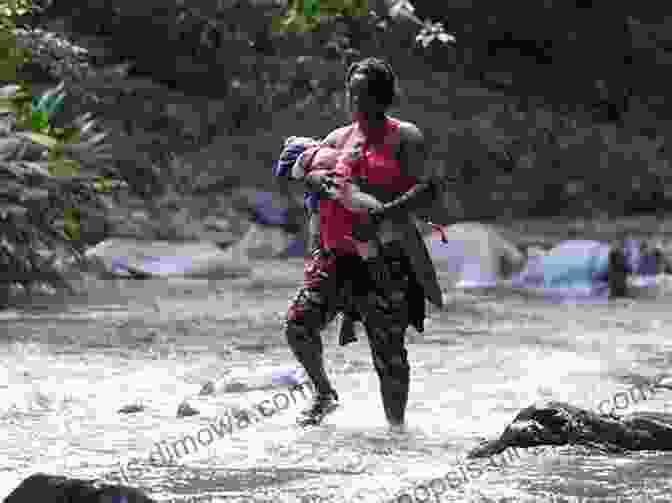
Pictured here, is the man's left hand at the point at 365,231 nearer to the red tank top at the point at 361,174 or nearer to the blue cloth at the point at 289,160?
the red tank top at the point at 361,174

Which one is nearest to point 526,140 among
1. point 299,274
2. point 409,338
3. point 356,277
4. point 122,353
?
point 299,274

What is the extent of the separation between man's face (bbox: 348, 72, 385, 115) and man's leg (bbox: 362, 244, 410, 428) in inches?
25.0

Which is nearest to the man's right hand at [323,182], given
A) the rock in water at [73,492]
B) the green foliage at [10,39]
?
the rock in water at [73,492]

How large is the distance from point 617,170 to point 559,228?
2045 mm

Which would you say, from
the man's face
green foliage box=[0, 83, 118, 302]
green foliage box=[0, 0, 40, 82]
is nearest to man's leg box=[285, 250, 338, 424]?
the man's face

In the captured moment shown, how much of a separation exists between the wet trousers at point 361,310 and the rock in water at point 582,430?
0.72m

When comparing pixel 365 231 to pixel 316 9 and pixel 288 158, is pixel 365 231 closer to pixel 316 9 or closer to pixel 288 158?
pixel 288 158

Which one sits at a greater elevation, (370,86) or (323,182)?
(370,86)

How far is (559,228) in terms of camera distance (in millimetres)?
23234

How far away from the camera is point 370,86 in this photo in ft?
23.7

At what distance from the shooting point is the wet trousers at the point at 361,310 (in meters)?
7.25

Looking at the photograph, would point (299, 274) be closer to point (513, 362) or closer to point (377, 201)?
point (513, 362)

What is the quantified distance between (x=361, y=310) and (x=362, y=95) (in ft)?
3.01

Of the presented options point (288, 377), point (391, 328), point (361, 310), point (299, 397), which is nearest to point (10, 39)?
point (288, 377)
